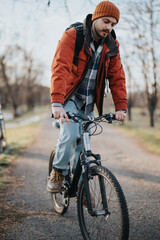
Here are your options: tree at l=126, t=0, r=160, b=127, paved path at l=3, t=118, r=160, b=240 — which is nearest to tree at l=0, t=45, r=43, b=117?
tree at l=126, t=0, r=160, b=127

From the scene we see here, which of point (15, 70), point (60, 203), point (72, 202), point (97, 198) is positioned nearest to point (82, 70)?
point (97, 198)

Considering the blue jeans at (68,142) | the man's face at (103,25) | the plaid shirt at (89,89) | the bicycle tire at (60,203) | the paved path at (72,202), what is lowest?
the paved path at (72,202)

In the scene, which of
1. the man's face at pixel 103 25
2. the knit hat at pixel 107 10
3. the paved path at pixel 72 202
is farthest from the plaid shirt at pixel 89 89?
the paved path at pixel 72 202

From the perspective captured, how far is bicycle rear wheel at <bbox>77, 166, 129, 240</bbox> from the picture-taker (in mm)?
1921

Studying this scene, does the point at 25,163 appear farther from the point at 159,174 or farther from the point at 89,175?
the point at 89,175

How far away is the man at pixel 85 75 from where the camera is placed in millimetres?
2344

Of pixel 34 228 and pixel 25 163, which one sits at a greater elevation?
pixel 34 228

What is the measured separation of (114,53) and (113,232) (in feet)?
5.56

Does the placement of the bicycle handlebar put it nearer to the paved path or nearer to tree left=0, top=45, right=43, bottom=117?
the paved path

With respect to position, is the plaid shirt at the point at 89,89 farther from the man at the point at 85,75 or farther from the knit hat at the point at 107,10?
the knit hat at the point at 107,10

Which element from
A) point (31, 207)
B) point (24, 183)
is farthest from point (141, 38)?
point (31, 207)

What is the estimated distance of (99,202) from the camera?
2248mm

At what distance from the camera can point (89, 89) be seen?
8.63 feet

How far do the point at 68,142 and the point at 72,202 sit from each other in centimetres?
124
